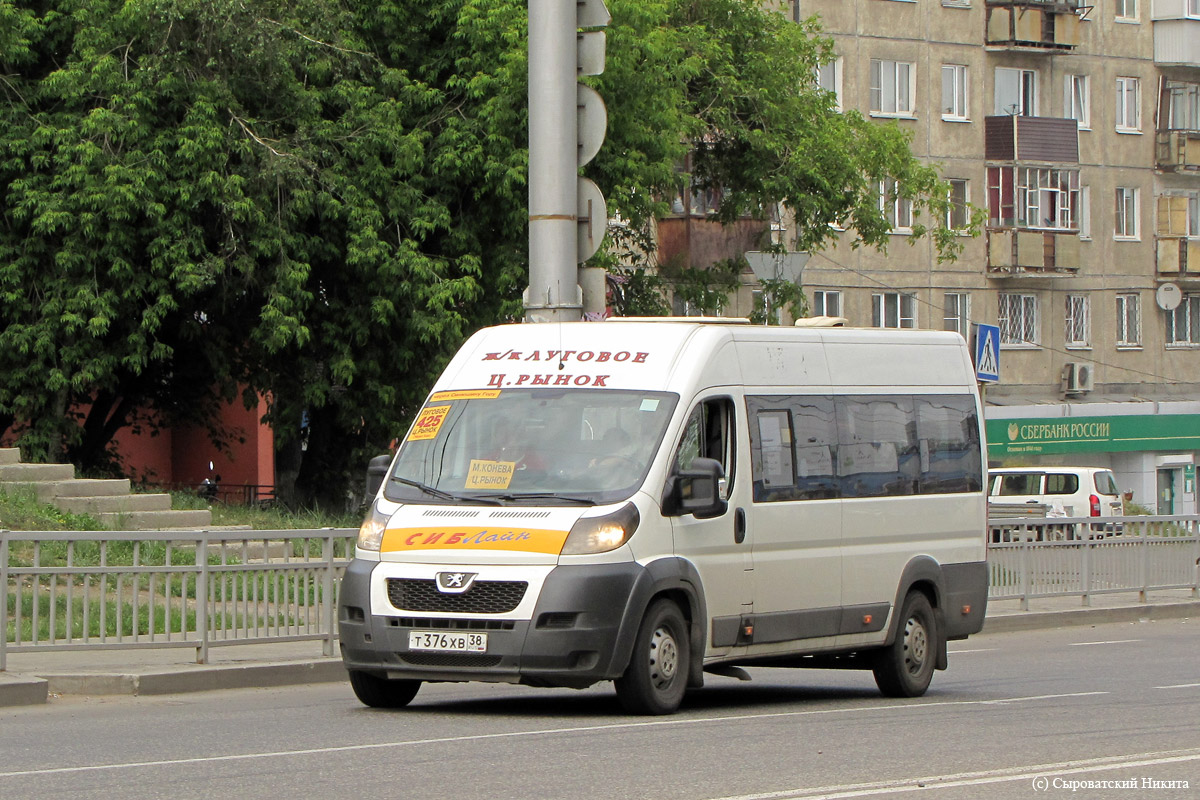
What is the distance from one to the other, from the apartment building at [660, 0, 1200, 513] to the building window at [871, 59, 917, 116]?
2.1 inches

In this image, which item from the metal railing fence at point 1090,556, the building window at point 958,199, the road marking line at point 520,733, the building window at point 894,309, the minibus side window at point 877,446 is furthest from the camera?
the building window at point 958,199

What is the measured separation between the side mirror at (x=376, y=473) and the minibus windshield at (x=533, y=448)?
7cm

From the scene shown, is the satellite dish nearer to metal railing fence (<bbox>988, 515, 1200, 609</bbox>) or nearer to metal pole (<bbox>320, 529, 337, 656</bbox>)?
metal railing fence (<bbox>988, 515, 1200, 609</bbox>)

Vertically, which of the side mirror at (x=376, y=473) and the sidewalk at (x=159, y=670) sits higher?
the side mirror at (x=376, y=473)

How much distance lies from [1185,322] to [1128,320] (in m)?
2.26

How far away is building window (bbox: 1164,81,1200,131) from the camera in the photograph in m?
56.7

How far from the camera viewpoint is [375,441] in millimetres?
31156

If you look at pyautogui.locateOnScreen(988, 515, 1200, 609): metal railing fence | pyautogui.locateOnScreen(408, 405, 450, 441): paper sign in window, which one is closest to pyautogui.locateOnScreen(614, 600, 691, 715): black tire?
pyautogui.locateOnScreen(408, 405, 450, 441): paper sign in window

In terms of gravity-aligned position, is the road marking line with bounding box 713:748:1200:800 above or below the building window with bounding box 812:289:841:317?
below

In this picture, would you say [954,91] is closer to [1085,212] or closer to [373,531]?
[1085,212]

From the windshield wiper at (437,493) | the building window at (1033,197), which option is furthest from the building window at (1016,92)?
the windshield wiper at (437,493)

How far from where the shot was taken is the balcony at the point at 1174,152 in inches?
2213

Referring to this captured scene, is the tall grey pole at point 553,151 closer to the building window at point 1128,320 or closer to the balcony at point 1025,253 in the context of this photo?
the balcony at point 1025,253

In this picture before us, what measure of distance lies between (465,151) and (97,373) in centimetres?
603
